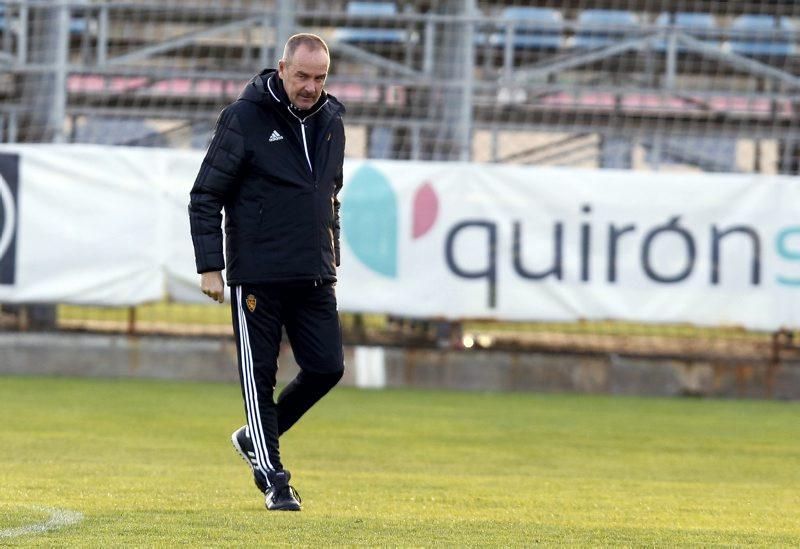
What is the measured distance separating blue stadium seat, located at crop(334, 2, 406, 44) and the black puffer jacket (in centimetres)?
1067

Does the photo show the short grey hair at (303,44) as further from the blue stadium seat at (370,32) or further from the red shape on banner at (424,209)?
the blue stadium seat at (370,32)

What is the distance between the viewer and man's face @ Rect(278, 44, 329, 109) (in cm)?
567

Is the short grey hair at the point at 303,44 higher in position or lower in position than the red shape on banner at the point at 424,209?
higher

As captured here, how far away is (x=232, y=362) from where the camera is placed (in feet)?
40.8

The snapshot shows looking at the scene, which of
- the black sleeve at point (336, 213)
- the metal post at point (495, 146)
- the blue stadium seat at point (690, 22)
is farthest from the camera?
the blue stadium seat at point (690, 22)

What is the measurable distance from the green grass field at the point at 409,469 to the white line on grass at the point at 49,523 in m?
0.04

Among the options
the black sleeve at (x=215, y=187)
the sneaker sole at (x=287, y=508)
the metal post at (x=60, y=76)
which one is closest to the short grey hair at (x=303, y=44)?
the black sleeve at (x=215, y=187)

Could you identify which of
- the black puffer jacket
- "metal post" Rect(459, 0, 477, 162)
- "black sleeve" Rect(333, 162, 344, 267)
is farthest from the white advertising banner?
the black puffer jacket

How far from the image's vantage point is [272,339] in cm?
602

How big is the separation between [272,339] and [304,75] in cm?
100

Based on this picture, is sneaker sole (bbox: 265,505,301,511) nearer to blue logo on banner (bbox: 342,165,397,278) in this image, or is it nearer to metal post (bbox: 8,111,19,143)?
blue logo on banner (bbox: 342,165,397,278)

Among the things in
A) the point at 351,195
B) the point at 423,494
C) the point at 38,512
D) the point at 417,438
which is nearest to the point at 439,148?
the point at 351,195

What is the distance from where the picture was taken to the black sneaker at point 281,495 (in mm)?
5789

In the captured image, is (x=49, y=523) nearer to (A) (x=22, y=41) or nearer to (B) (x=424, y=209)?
(B) (x=424, y=209)
